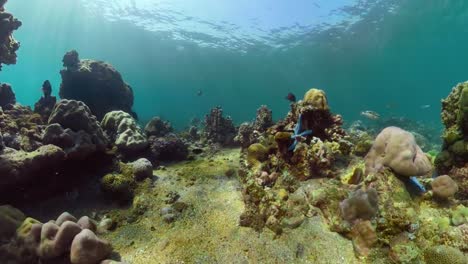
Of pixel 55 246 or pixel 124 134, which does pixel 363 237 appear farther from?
pixel 124 134

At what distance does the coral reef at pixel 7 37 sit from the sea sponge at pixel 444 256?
1427cm

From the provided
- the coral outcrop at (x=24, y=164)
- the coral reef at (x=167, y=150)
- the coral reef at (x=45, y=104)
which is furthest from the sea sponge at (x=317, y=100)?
the coral reef at (x=45, y=104)

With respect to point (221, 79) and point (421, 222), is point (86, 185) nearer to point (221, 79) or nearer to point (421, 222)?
point (421, 222)

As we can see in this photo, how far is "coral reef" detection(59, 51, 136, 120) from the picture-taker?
13.4m

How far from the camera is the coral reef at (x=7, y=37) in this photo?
10.2 metres

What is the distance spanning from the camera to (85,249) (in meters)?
4.35

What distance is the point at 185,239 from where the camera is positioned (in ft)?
16.9

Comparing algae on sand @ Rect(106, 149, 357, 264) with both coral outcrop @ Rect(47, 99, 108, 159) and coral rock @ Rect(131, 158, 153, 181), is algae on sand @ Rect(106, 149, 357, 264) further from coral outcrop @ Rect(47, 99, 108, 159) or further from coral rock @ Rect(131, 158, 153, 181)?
coral outcrop @ Rect(47, 99, 108, 159)

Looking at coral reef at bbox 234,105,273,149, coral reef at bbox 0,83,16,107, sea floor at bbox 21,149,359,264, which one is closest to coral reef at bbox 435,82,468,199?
sea floor at bbox 21,149,359,264

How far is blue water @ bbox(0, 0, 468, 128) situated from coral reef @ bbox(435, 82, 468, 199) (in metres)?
21.4

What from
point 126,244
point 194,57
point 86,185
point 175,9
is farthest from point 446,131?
point 194,57

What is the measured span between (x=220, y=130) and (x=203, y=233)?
8.05 metres

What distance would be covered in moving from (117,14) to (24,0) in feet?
39.8

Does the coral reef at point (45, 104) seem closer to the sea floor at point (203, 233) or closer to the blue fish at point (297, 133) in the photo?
the sea floor at point (203, 233)
